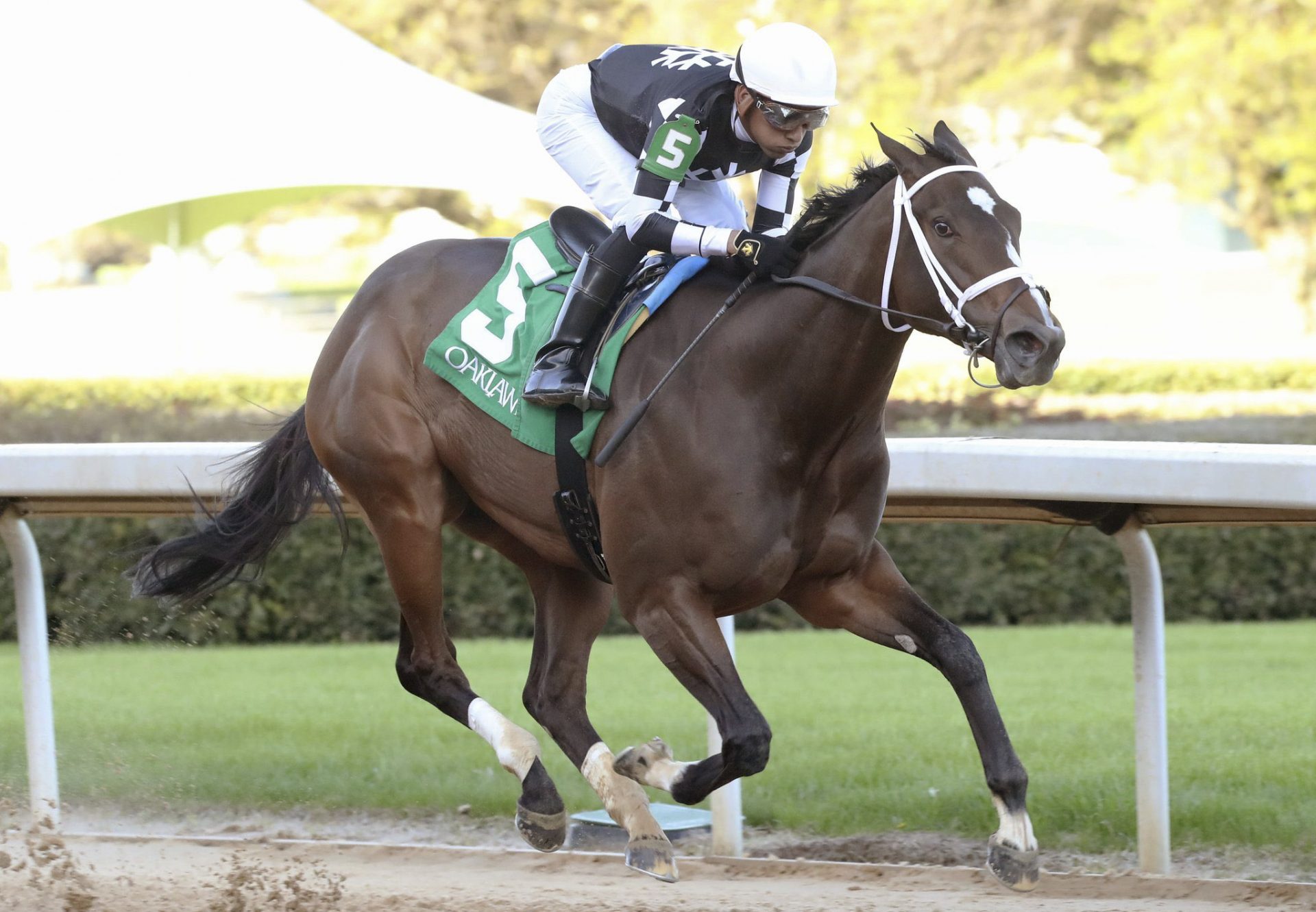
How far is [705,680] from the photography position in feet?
11.8

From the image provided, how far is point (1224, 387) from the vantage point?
1430 centimetres

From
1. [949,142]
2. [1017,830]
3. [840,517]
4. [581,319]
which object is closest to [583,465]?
[581,319]

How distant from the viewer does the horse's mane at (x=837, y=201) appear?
11.7 feet

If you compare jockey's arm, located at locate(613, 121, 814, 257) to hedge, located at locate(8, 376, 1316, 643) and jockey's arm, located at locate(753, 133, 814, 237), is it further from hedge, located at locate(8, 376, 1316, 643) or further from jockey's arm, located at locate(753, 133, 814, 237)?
hedge, located at locate(8, 376, 1316, 643)

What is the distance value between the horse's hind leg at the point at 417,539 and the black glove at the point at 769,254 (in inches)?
42.8

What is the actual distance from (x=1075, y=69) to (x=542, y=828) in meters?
15.9

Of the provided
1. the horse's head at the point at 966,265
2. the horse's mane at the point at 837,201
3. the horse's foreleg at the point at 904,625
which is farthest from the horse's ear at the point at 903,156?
the horse's foreleg at the point at 904,625

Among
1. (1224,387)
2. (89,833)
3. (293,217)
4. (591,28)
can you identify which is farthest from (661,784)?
(293,217)

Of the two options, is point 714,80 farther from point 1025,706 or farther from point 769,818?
point 1025,706

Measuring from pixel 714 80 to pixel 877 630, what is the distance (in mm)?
1294

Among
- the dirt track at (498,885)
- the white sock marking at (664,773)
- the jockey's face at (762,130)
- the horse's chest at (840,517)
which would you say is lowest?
the dirt track at (498,885)

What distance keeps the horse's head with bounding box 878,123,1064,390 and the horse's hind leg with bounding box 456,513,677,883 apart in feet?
4.31

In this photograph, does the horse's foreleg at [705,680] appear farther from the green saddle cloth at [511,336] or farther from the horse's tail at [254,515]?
the horse's tail at [254,515]

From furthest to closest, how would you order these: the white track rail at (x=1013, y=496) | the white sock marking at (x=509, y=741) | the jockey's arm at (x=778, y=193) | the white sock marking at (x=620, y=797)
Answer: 1. the white sock marking at (x=509, y=741)
2. the jockey's arm at (x=778, y=193)
3. the white sock marking at (x=620, y=797)
4. the white track rail at (x=1013, y=496)
